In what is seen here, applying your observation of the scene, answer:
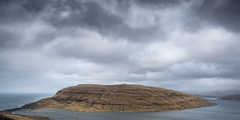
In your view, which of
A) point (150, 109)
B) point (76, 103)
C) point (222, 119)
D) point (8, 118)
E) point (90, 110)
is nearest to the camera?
point (8, 118)

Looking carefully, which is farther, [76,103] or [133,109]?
[76,103]

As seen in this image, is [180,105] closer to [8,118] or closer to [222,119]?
[222,119]

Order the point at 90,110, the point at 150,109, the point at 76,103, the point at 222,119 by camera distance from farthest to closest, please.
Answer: the point at 76,103, the point at 150,109, the point at 90,110, the point at 222,119

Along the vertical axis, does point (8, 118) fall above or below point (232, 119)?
above

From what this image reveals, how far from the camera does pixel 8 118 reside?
288ft

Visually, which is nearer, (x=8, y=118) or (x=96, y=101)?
(x=8, y=118)

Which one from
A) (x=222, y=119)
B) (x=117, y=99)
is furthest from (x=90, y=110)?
(x=222, y=119)

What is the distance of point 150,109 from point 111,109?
123ft

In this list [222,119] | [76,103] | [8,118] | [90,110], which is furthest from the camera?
[76,103]

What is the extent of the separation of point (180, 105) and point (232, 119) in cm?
7408

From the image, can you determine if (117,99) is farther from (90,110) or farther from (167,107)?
(167,107)

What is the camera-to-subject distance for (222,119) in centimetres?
12406

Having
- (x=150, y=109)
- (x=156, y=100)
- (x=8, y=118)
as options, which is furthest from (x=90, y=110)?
(x=8, y=118)

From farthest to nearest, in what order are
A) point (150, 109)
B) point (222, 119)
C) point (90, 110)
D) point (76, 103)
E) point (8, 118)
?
point (76, 103) → point (150, 109) → point (90, 110) → point (222, 119) → point (8, 118)
